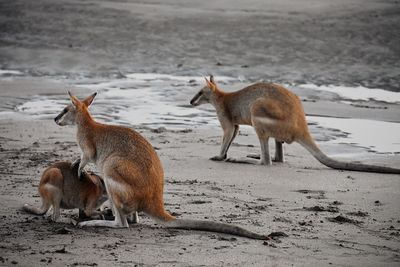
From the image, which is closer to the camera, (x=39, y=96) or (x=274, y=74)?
(x=39, y=96)

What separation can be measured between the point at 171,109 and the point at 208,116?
0.66m

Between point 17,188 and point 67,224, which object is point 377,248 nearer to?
point 67,224

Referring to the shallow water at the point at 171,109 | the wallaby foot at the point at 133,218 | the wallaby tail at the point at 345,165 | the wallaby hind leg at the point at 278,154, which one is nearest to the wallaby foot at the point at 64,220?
the wallaby foot at the point at 133,218

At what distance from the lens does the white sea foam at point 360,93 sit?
1480cm

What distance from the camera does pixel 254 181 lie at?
9219 mm

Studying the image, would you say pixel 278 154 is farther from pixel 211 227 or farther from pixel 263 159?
pixel 211 227

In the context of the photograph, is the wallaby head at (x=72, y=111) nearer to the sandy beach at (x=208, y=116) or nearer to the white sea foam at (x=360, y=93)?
the sandy beach at (x=208, y=116)

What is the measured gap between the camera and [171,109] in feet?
44.5

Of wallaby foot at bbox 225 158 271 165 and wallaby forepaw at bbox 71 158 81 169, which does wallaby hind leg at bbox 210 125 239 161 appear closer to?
wallaby foot at bbox 225 158 271 165

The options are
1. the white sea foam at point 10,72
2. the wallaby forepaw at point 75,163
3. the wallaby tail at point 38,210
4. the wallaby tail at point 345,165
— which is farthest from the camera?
the white sea foam at point 10,72

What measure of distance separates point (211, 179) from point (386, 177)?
6.30ft

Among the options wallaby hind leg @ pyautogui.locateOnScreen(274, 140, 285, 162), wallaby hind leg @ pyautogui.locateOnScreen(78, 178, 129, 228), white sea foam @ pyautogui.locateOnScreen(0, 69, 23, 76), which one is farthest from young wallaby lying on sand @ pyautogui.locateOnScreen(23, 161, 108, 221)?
white sea foam @ pyautogui.locateOnScreen(0, 69, 23, 76)

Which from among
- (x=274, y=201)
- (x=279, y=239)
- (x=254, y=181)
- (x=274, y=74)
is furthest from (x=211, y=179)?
(x=274, y=74)

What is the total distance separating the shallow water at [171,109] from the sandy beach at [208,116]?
36 millimetres
